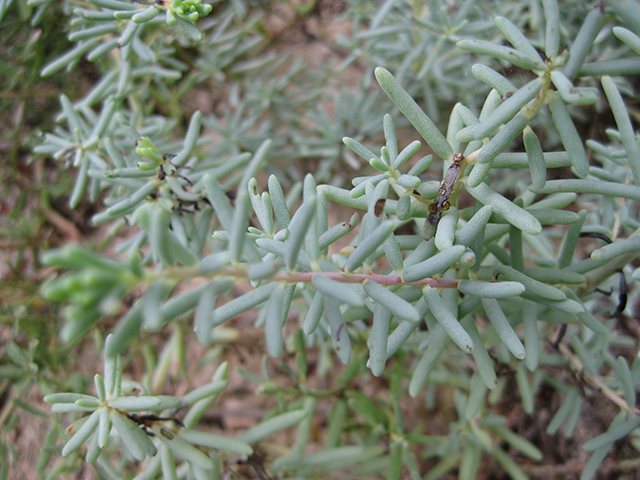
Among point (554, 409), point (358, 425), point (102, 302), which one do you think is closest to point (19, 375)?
point (358, 425)

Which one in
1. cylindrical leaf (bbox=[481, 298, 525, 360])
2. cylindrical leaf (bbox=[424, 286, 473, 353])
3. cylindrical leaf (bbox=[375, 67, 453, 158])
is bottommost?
cylindrical leaf (bbox=[481, 298, 525, 360])

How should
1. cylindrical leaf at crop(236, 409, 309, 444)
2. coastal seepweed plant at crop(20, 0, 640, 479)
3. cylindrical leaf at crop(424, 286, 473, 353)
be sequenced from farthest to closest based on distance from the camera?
cylindrical leaf at crop(236, 409, 309, 444)
cylindrical leaf at crop(424, 286, 473, 353)
coastal seepweed plant at crop(20, 0, 640, 479)

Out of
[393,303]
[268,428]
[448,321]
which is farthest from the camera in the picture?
[268,428]

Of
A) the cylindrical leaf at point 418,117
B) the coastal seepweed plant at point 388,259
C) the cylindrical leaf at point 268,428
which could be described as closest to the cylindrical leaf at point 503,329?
the coastal seepweed plant at point 388,259

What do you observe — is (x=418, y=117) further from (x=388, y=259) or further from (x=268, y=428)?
(x=268, y=428)

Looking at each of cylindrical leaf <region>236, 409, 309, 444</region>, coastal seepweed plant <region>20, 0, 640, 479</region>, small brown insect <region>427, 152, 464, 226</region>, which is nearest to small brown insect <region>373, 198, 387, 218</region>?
coastal seepweed plant <region>20, 0, 640, 479</region>

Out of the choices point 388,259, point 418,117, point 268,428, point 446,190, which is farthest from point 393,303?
point 268,428

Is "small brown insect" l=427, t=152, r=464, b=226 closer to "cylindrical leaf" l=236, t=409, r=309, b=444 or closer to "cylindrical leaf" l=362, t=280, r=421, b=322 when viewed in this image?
"cylindrical leaf" l=362, t=280, r=421, b=322

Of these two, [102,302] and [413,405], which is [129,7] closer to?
[102,302]

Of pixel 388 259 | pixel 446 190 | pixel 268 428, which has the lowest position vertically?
pixel 268 428
